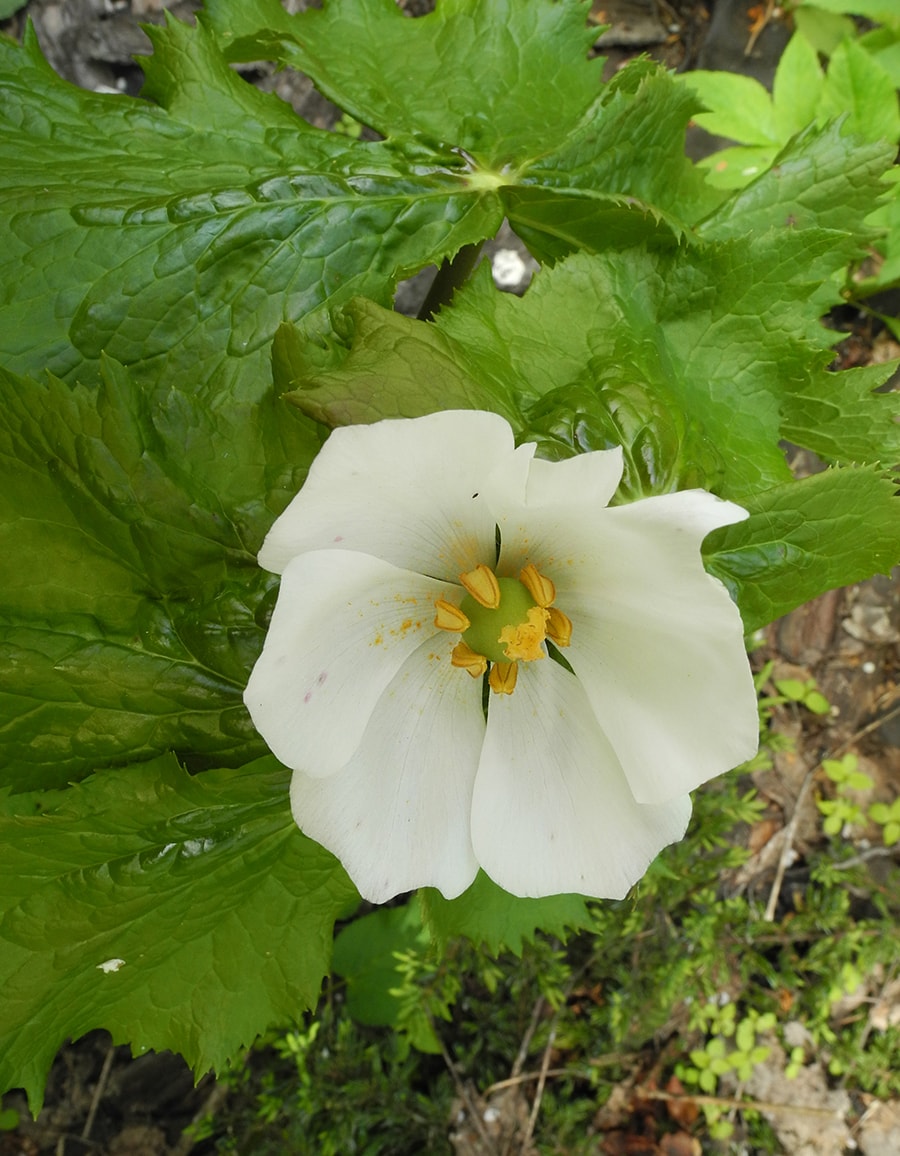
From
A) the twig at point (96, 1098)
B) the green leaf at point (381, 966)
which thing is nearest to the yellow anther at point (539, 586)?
the green leaf at point (381, 966)

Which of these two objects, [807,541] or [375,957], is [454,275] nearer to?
[807,541]

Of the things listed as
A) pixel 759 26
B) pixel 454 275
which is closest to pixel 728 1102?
pixel 454 275

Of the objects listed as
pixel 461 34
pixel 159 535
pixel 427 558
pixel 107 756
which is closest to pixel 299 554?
pixel 427 558

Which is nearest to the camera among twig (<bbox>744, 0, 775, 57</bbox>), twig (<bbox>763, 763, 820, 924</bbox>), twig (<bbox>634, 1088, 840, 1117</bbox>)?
twig (<bbox>634, 1088, 840, 1117</bbox>)

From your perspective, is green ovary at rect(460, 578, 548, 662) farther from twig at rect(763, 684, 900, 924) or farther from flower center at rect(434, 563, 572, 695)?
twig at rect(763, 684, 900, 924)

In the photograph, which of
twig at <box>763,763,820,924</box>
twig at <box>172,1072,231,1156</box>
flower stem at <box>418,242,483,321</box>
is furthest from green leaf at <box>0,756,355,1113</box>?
twig at <box>763,763,820,924</box>

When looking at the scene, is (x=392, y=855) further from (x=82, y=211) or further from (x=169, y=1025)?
(x=82, y=211)

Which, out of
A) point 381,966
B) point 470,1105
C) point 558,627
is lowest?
point 470,1105

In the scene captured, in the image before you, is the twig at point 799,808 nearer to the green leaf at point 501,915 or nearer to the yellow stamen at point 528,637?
the green leaf at point 501,915
